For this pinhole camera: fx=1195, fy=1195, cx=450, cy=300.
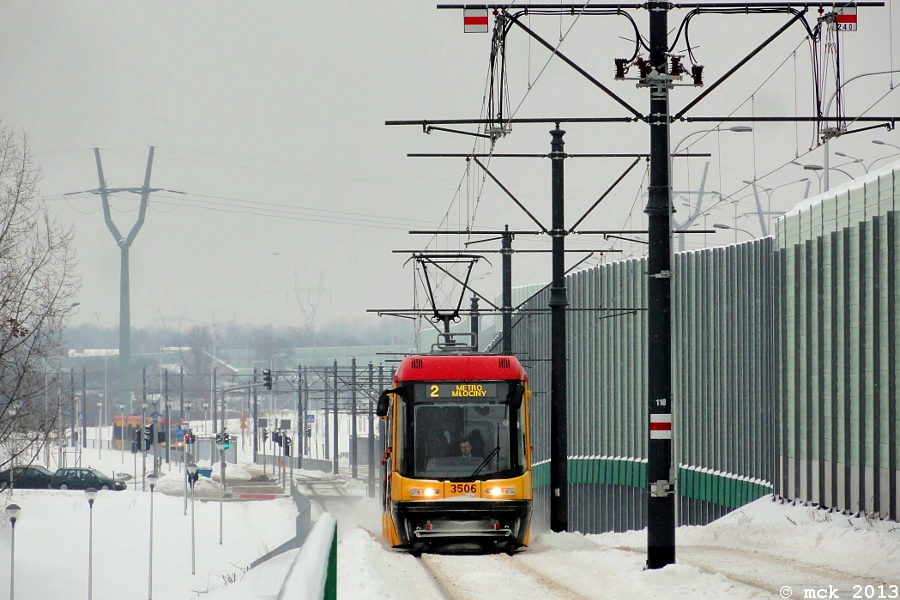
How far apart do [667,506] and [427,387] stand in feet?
15.5

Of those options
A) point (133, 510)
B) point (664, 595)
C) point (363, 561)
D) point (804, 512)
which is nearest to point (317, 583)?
point (664, 595)

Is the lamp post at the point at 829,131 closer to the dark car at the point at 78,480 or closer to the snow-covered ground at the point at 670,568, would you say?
the snow-covered ground at the point at 670,568

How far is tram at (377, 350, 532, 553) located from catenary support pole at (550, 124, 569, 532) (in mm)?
4183

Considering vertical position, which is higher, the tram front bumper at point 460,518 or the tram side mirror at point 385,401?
the tram side mirror at point 385,401

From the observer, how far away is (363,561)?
563 inches

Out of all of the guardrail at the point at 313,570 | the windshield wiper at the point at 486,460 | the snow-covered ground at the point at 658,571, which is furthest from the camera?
the windshield wiper at the point at 486,460

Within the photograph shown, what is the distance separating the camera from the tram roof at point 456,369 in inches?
689

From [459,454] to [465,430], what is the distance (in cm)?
37

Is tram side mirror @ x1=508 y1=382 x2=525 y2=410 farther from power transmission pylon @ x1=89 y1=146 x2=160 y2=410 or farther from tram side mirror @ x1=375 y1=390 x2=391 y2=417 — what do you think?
power transmission pylon @ x1=89 y1=146 x2=160 y2=410

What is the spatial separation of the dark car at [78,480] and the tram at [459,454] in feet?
174

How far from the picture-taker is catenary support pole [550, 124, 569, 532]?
2164 centimetres

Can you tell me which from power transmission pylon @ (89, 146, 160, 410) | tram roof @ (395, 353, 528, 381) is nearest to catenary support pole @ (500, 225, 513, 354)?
tram roof @ (395, 353, 528, 381)

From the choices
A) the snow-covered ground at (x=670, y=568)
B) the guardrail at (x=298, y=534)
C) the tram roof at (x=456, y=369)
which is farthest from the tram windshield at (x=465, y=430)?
the guardrail at (x=298, y=534)

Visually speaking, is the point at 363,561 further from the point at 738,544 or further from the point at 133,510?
the point at 133,510
